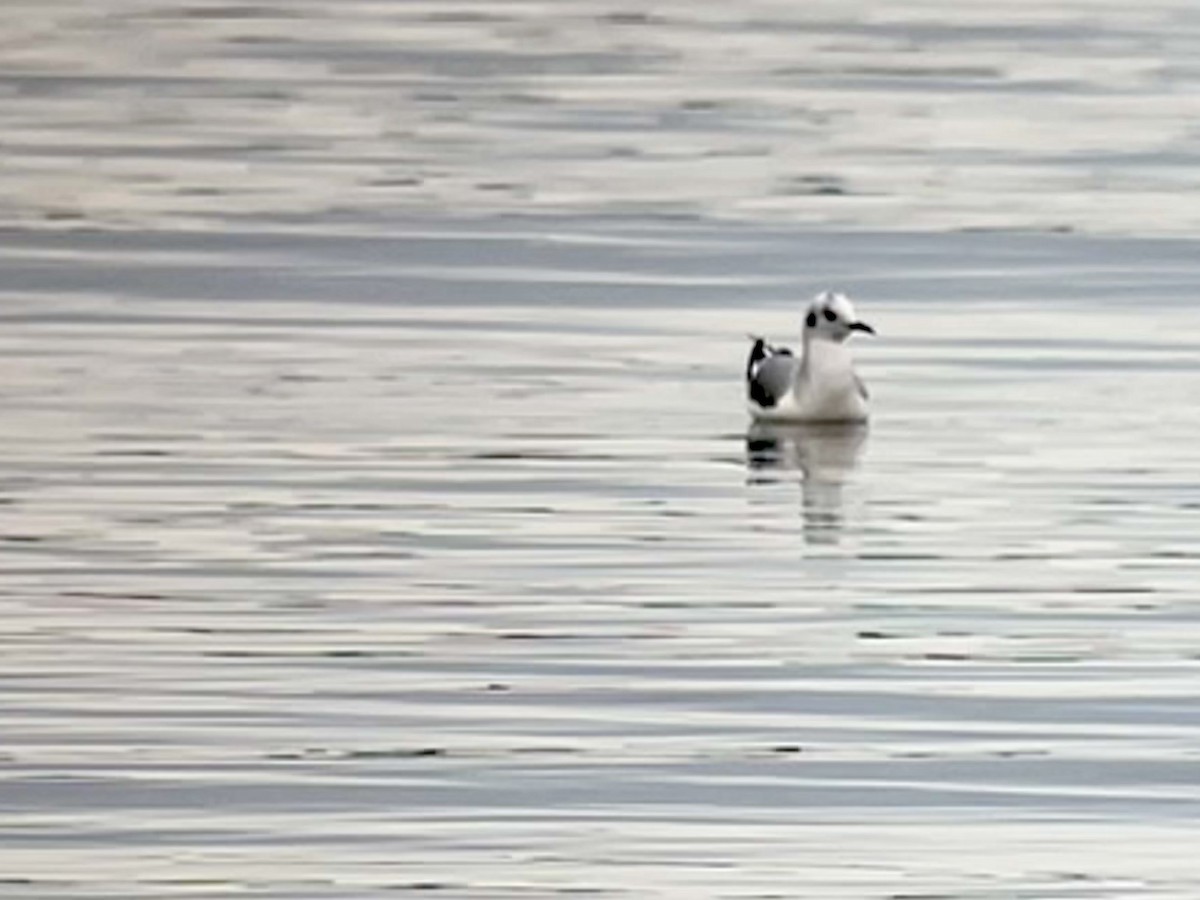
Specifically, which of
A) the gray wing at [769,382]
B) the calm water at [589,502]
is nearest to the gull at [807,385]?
the gray wing at [769,382]

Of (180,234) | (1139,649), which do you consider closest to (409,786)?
(1139,649)

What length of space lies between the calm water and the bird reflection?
5cm

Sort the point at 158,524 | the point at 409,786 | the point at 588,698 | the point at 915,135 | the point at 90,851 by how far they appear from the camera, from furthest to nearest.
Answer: the point at 915,135
the point at 158,524
the point at 588,698
the point at 409,786
the point at 90,851

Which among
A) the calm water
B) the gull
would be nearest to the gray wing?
Answer: the gull

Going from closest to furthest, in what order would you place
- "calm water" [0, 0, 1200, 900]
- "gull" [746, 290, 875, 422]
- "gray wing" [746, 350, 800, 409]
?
"calm water" [0, 0, 1200, 900] → "gull" [746, 290, 875, 422] → "gray wing" [746, 350, 800, 409]

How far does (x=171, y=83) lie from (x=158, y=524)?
69.1 ft

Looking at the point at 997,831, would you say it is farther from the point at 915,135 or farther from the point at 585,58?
the point at 585,58

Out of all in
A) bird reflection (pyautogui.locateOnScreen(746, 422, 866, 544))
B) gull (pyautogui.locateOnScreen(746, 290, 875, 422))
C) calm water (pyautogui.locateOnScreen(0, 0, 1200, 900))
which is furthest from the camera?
gull (pyautogui.locateOnScreen(746, 290, 875, 422))

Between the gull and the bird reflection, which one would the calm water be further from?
the gull

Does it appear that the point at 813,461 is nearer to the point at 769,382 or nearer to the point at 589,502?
the point at 769,382

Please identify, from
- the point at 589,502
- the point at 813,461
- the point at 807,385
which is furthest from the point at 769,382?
the point at 589,502

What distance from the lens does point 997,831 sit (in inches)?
462

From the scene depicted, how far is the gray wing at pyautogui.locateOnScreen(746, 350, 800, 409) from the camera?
20.9 meters

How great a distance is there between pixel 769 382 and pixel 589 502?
3.26 m
